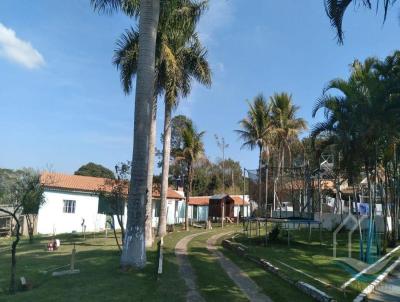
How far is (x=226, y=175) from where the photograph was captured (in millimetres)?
78375

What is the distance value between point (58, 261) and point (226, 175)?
63.4 m

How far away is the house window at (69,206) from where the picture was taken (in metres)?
35.9

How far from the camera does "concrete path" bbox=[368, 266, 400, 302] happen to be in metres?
10.0

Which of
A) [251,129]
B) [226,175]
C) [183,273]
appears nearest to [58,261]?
[183,273]

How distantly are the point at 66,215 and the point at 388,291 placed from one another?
1140 inches

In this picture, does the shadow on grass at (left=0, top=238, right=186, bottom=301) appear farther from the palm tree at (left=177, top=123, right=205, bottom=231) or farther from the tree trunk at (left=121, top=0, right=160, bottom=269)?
the palm tree at (left=177, top=123, right=205, bottom=231)

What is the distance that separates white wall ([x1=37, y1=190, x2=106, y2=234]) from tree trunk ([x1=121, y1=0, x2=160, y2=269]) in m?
22.4

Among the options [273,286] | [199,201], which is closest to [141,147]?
[273,286]

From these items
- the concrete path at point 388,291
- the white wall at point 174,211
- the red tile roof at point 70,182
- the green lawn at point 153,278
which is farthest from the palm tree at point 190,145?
the concrete path at point 388,291

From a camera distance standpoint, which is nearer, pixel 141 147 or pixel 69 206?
pixel 141 147

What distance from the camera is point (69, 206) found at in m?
36.2

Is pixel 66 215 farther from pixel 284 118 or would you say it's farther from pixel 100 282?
pixel 100 282

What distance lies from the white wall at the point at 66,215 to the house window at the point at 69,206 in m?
0.23

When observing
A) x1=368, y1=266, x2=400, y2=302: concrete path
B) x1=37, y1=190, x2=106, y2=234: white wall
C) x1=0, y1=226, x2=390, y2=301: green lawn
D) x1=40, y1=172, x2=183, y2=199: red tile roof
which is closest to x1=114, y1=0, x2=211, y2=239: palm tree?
x1=0, y1=226, x2=390, y2=301: green lawn
